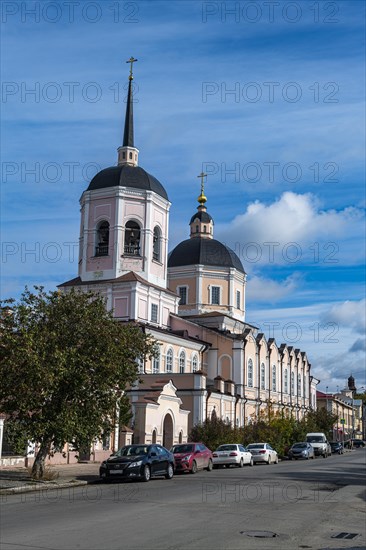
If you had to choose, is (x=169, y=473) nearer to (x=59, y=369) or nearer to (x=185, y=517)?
(x=59, y=369)

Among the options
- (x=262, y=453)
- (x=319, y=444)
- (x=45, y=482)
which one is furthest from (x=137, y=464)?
(x=319, y=444)

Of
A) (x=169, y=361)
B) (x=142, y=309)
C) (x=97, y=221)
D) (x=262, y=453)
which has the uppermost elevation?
(x=97, y=221)

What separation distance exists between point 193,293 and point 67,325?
42.5 metres

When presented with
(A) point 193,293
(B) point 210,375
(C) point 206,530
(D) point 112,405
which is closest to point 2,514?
(C) point 206,530

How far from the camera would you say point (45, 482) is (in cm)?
2356

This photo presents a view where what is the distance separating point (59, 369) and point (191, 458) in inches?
352

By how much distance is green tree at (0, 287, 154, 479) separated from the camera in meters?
23.9

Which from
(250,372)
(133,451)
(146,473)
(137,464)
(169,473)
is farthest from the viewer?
(250,372)

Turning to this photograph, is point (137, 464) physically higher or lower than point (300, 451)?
higher

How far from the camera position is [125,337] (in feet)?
86.4

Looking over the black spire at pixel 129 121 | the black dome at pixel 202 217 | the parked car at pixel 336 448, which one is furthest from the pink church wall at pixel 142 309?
the parked car at pixel 336 448

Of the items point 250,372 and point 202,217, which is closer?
point 250,372

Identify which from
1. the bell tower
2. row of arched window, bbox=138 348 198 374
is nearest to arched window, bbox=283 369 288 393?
row of arched window, bbox=138 348 198 374

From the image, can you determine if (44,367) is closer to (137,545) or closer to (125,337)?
(125,337)
